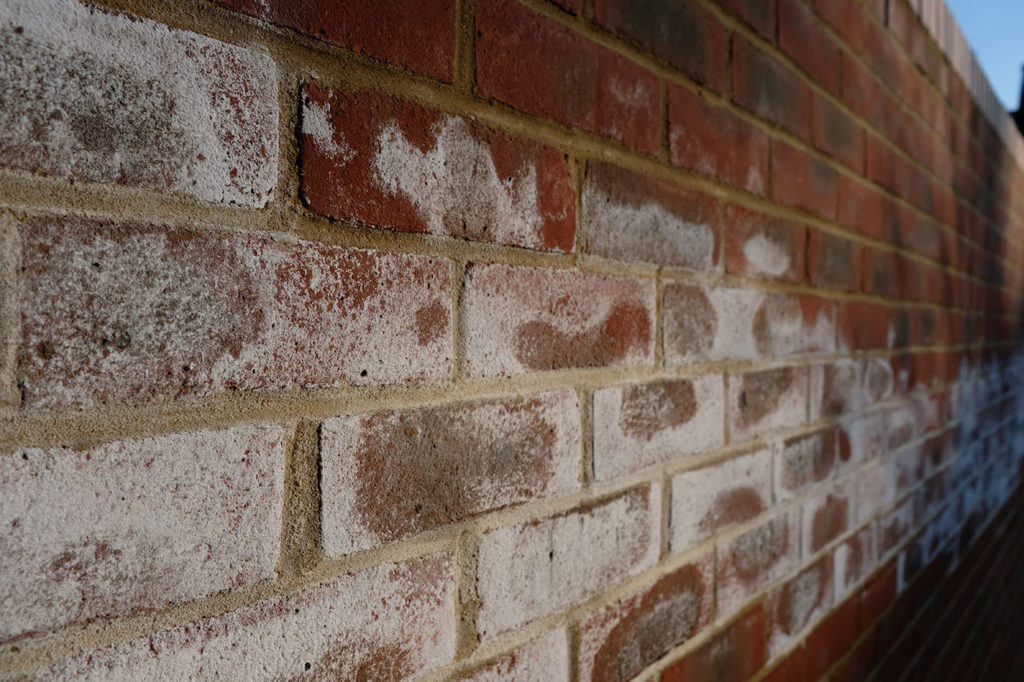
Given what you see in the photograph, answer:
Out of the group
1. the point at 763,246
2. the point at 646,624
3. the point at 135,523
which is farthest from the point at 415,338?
the point at 763,246

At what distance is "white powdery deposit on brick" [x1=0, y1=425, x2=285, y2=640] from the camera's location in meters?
0.34

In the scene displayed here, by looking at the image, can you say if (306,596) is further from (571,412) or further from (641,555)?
(641,555)

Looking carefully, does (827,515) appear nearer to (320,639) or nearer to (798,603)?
(798,603)

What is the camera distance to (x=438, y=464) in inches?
20.9

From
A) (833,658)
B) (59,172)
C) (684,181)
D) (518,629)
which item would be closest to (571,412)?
(518,629)

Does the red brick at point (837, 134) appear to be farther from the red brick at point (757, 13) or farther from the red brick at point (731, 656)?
the red brick at point (731, 656)

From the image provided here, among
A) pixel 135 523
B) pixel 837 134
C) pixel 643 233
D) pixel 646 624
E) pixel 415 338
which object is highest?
pixel 837 134

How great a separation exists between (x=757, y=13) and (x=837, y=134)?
1.12ft

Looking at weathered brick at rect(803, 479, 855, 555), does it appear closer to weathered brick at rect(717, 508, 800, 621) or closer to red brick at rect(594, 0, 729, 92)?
weathered brick at rect(717, 508, 800, 621)

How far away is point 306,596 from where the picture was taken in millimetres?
452

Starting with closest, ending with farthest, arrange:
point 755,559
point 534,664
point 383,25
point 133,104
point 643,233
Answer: point 133,104 < point 383,25 < point 534,664 < point 643,233 < point 755,559

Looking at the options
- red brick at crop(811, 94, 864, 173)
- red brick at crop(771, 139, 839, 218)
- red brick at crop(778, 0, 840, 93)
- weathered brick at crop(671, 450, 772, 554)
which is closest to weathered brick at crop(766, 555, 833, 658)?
weathered brick at crop(671, 450, 772, 554)

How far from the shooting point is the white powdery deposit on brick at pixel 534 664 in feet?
1.91

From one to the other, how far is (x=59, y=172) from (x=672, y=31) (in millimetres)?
648
